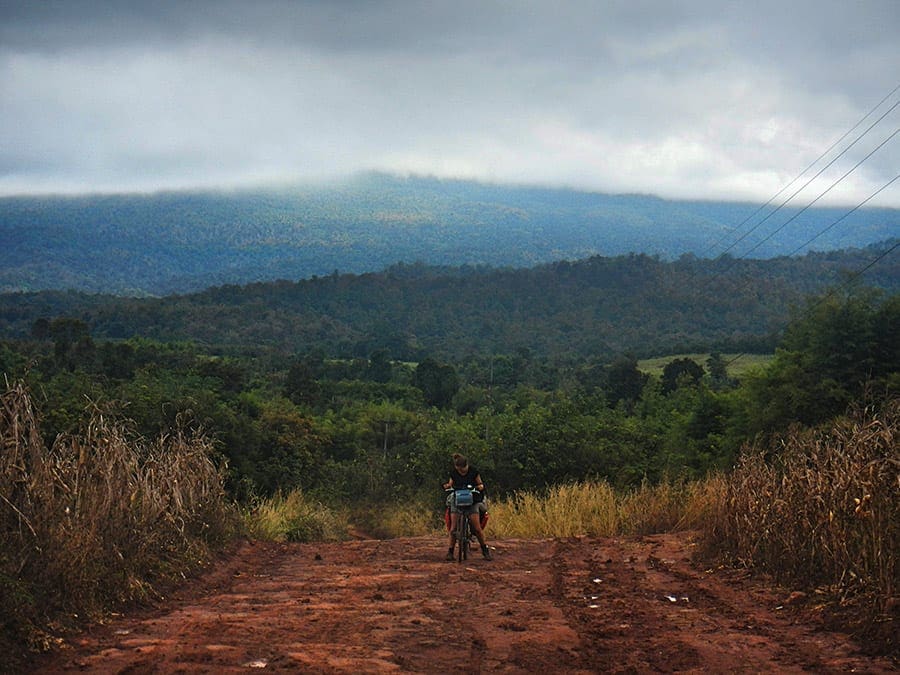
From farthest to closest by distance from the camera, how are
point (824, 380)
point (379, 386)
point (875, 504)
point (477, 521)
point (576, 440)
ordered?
point (379, 386) < point (576, 440) < point (824, 380) < point (477, 521) < point (875, 504)

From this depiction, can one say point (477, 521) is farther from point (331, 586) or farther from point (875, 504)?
point (875, 504)

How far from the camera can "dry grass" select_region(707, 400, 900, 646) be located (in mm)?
8422

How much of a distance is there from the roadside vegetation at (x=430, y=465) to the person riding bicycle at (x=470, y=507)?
322 cm

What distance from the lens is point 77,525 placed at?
8.95 metres

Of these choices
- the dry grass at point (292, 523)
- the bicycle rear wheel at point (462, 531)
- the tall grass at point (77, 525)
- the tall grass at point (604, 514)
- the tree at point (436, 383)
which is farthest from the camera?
the tree at point (436, 383)

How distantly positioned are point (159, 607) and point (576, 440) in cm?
1916

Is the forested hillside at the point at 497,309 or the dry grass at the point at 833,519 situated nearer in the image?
the dry grass at the point at 833,519

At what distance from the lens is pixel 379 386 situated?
6259 centimetres

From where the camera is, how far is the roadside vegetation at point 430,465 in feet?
28.4

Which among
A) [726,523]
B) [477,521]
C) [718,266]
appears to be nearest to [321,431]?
[477,521]

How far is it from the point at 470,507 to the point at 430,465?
48.3ft

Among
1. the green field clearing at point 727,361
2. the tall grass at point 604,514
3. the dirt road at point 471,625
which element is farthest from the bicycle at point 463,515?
the green field clearing at point 727,361

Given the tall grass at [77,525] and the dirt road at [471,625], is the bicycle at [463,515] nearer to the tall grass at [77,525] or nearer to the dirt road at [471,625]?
the dirt road at [471,625]

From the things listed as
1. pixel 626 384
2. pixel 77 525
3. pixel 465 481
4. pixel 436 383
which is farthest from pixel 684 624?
pixel 436 383
